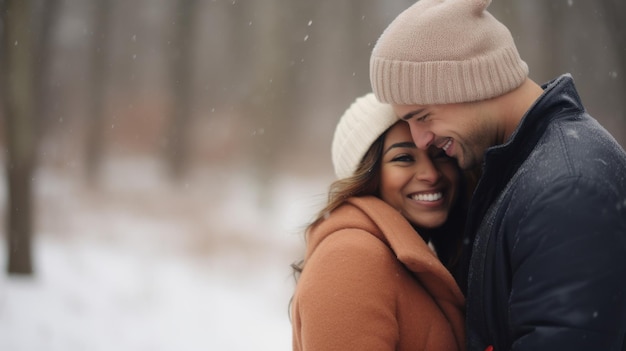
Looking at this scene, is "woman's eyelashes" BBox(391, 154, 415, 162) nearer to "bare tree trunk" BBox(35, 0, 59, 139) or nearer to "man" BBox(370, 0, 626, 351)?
"man" BBox(370, 0, 626, 351)

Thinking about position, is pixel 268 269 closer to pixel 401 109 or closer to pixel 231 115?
pixel 231 115

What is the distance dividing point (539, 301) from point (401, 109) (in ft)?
2.80

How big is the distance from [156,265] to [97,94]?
123 inches

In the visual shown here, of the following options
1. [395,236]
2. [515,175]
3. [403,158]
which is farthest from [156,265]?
[515,175]

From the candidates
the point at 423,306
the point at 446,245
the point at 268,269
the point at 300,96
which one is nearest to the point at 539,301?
the point at 423,306

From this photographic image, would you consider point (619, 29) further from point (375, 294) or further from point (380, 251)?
point (375, 294)

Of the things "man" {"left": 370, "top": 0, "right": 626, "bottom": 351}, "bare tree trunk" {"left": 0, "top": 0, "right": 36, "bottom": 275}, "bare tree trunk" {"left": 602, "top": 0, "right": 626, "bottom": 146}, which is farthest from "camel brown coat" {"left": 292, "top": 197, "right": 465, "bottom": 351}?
"bare tree trunk" {"left": 602, "top": 0, "right": 626, "bottom": 146}

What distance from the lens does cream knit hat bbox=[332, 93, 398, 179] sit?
2619mm

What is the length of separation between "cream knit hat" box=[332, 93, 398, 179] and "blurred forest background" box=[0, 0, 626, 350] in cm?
728

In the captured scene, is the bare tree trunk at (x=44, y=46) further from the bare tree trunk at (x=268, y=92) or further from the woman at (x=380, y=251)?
the woman at (x=380, y=251)

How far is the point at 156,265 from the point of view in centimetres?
942

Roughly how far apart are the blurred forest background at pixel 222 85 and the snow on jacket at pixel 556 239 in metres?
7.90

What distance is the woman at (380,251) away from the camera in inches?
87.2

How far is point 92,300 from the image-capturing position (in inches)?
327
